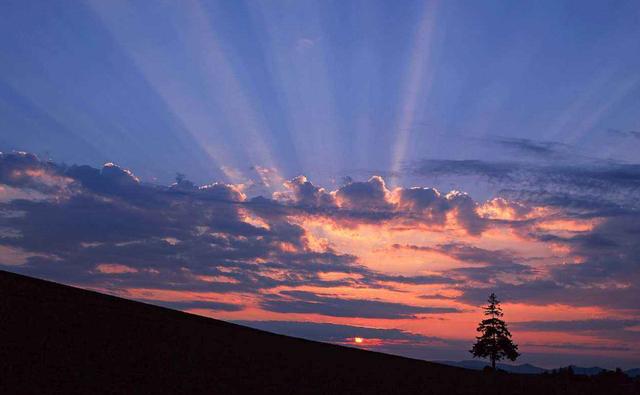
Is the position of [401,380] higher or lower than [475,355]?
lower

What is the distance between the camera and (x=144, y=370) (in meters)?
20.9

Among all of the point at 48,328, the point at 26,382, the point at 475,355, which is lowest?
the point at 26,382

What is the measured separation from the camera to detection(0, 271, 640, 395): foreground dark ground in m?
18.9

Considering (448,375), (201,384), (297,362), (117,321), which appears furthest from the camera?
(448,375)

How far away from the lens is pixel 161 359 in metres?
23.0

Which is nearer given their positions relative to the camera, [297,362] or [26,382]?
[26,382]

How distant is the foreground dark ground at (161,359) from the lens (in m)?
18.9

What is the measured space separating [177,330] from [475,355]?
5476cm

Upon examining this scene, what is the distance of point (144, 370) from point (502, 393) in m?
18.6

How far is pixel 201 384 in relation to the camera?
2069 centimetres

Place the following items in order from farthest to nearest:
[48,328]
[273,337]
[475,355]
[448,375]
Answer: [475,355], [273,337], [448,375], [48,328]

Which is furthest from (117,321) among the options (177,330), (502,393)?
(502,393)

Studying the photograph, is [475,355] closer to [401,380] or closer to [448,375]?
[448,375]

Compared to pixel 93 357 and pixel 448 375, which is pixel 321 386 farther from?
pixel 448 375
